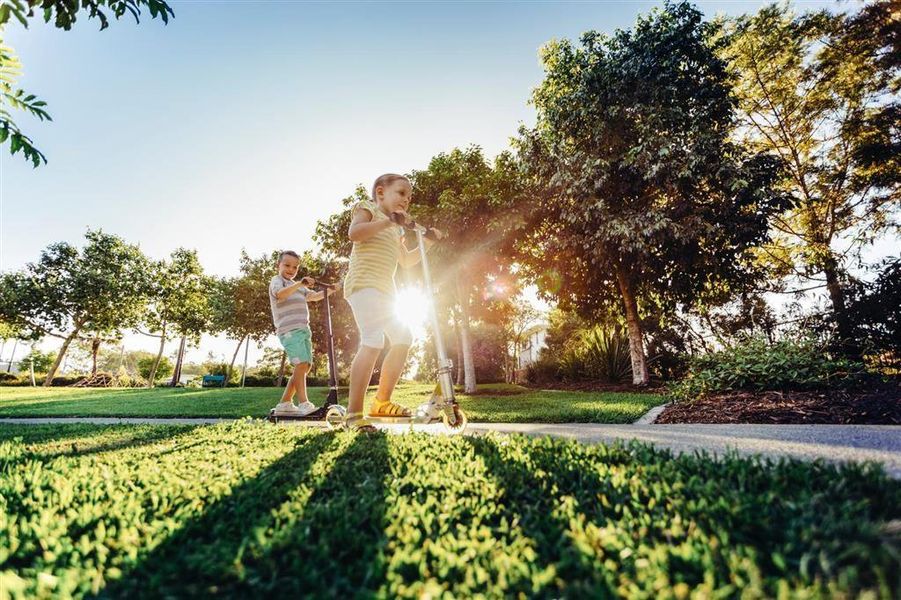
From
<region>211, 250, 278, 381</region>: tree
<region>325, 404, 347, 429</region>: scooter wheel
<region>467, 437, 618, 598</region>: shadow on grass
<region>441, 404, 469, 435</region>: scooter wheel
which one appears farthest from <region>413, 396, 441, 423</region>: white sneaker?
<region>211, 250, 278, 381</region>: tree

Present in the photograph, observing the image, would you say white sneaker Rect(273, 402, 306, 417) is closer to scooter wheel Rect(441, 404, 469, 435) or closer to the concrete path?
scooter wheel Rect(441, 404, 469, 435)

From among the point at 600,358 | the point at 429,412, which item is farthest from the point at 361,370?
the point at 600,358

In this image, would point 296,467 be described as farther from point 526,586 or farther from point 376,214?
point 376,214

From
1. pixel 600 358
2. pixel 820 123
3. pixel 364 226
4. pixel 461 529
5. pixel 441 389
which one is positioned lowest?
pixel 461 529

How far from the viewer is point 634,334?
468 inches

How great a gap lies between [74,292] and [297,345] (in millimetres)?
30306

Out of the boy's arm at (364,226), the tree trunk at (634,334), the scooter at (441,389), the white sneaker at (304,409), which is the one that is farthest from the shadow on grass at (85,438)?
the tree trunk at (634,334)

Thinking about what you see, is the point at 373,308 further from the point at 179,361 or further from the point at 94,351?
the point at 94,351

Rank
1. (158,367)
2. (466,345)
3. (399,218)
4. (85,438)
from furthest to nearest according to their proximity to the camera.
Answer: (158,367) < (466,345) < (85,438) < (399,218)

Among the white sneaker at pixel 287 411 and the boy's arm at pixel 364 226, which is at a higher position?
the boy's arm at pixel 364 226

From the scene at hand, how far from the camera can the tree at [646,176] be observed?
1077cm

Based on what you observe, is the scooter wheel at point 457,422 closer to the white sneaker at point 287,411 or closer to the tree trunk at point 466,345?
the white sneaker at point 287,411

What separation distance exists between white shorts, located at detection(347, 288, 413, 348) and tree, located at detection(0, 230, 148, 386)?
3158cm

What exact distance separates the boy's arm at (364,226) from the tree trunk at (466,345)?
9.28 metres
